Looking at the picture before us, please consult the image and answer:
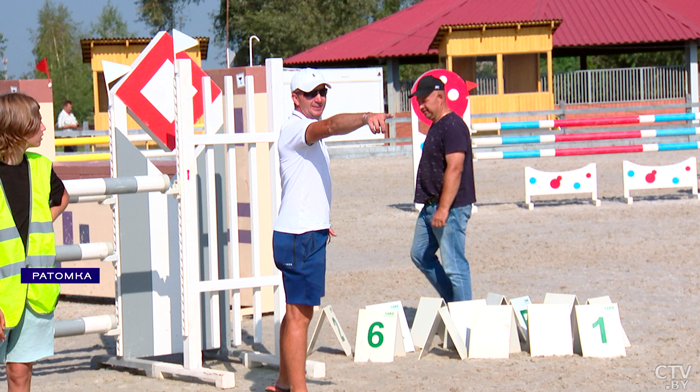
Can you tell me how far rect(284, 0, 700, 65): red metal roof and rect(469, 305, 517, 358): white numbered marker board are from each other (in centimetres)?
2289

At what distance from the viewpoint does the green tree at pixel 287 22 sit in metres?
43.5

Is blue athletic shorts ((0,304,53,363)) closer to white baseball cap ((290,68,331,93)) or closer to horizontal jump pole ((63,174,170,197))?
horizontal jump pole ((63,174,170,197))

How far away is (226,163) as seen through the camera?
5234 mm

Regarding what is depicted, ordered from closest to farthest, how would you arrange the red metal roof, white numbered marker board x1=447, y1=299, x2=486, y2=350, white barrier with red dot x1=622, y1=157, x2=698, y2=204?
1. white numbered marker board x1=447, y1=299, x2=486, y2=350
2. white barrier with red dot x1=622, y1=157, x2=698, y2=204
3. the red metal roof

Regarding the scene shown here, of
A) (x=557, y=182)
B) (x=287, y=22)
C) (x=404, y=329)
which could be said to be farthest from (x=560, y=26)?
(x=404, y=329)

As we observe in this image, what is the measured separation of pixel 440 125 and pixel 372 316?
52.4 inches

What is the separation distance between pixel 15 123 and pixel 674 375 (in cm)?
350

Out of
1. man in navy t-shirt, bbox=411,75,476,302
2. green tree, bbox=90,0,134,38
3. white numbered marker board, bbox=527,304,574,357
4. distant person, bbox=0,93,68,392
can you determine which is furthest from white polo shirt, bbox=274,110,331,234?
green tree, bbox=90,0,134,38

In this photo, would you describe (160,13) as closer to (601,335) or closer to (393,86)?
(393,86)

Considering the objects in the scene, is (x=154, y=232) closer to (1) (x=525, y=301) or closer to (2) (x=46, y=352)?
(2) (x=46, y=352)

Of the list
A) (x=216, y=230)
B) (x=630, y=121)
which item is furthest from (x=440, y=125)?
(x=630, y=121)

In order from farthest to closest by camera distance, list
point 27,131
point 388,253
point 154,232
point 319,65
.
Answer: point 319,65 → point 388,253 → point 154,232 → point 27,131

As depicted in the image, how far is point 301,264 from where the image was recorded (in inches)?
166

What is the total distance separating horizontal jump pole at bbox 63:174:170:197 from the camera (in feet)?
15.0
